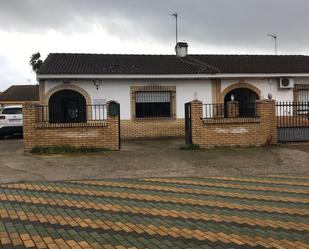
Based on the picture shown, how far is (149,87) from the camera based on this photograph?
18594 millimetres

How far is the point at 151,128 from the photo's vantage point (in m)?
18.5

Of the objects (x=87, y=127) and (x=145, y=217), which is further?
(x=87, y=127)

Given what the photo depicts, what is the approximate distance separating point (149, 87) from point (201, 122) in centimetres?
542

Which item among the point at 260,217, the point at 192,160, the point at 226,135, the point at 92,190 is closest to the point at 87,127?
the point at 192,160

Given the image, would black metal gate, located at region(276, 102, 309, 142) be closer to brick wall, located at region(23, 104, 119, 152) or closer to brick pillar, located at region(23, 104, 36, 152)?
brick wall, located at region(23, 104, 119, 152)

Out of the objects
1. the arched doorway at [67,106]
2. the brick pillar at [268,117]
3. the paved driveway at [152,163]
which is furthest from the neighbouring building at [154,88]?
the paved driveway at [152,163]

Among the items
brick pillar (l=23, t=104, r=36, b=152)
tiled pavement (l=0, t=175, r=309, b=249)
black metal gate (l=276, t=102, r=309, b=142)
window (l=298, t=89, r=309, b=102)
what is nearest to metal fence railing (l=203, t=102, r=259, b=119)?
black metal gate (l=276, t=102, r=309, b=142)

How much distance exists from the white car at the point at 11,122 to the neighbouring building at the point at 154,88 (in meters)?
1.86

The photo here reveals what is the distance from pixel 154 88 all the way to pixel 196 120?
5.38 metres

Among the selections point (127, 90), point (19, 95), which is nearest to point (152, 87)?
point (127, 90)

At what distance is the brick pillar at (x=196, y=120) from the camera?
44.9ft

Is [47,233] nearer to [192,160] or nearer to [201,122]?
[192,160]

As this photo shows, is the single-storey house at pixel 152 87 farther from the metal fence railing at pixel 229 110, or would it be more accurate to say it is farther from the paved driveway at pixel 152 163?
the paved driveway at pixel 152 163

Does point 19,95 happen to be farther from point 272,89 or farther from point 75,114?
point 272,89
